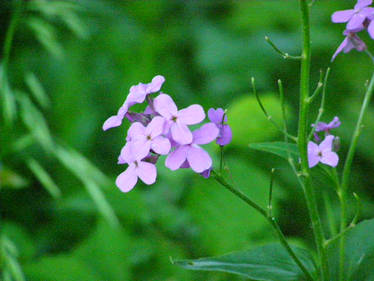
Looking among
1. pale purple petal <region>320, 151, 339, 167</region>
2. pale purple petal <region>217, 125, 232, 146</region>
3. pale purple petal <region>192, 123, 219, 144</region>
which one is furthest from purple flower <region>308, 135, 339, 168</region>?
pale purple petal <region>192, 123, 219, 144</region>

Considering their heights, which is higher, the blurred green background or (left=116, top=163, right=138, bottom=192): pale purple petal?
(left=116, top=163, right=138, bottom=192): pale purple petal

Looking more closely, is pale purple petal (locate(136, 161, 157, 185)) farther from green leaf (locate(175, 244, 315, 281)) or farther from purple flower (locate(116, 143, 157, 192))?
green leaf (locate(175, 244, 315, 281))

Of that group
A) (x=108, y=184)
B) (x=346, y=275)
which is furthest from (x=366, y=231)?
(x=108, y=184)

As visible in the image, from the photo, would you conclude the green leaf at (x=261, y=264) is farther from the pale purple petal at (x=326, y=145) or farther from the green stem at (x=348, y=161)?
the pale purple petal at (x=326, y=145)

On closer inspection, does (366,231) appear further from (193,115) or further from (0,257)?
(0,257)

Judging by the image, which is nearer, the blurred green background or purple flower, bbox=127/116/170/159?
purple flower, bbox=127/116/170/159

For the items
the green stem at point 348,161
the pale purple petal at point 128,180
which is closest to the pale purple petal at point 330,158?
the green stem at point 348,161

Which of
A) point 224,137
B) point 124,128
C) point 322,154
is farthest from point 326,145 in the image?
point 124,128
